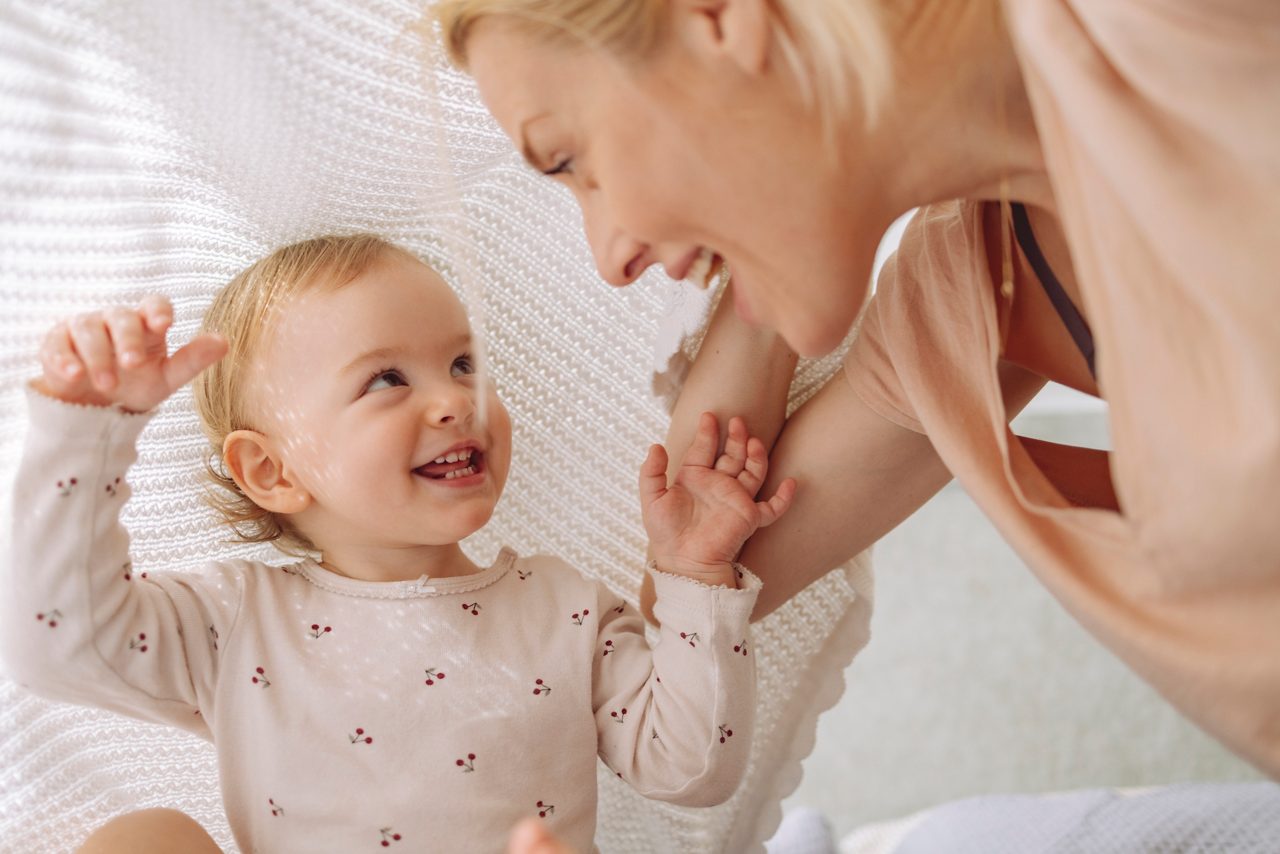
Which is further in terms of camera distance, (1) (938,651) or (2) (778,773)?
(1) (938,651)

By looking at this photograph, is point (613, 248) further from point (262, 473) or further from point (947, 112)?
point (262, 473)

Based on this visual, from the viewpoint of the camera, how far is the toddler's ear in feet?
2.99

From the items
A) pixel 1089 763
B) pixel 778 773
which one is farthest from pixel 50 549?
pixel 1089 763

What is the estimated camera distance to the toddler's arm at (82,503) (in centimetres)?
74

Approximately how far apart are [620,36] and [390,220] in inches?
13.6

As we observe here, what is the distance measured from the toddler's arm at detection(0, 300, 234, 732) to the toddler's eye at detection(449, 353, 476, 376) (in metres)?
0.20

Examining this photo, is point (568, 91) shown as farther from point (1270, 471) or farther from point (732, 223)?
point (1270, 471)

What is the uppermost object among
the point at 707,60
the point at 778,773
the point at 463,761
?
the point at 707,60

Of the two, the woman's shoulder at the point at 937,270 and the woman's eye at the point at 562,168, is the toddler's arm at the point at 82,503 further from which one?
the woman's shoulder at the point at 937,270

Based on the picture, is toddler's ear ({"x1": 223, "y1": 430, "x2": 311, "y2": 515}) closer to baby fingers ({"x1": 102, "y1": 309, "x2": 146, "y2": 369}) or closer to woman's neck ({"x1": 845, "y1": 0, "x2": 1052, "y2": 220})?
baby fingers ({"x1": 102, "y1": 309, "x2": 146, "y2": 369})

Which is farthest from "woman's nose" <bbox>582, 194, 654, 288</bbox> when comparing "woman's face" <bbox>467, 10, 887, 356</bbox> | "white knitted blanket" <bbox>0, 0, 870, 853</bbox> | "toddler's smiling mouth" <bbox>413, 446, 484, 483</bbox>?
"toddler's smiling mouth" <bbox>413, 446, 484, 483</bbox>

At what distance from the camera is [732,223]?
699 millimetres

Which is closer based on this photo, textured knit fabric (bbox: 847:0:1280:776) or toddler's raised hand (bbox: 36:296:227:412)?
textured knit fabric (bbox: 847:0:1280:776)

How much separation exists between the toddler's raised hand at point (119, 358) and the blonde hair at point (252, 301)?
4.9 inches
